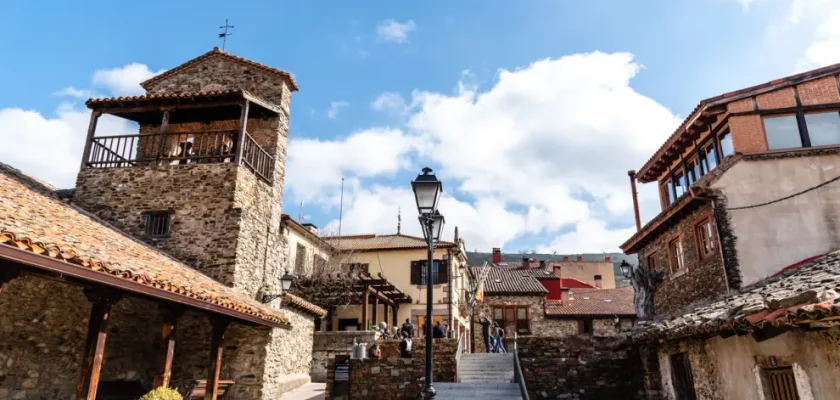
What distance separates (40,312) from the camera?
34.4 feet

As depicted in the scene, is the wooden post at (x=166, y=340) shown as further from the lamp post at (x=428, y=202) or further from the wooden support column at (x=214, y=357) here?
the lamp post at (x=428, y=202)

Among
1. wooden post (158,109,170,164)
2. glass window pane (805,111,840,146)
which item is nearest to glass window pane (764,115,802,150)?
glass window pane (805,111,840,146)

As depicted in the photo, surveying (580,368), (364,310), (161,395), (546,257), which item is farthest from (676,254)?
(546,257)

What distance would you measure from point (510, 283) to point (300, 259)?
16362mm

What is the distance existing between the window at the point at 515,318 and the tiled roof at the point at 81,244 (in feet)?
74.1

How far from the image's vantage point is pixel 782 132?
1379 centimetres

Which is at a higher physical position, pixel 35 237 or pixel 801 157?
pixel 801 157

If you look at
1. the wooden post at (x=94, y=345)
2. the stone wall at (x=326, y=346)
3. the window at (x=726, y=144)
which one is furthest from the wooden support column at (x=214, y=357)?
the window at (x=726, y=144)

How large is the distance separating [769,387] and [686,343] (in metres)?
3.50

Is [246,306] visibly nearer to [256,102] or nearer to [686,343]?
[256,102]

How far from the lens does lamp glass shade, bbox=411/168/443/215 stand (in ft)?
25.7

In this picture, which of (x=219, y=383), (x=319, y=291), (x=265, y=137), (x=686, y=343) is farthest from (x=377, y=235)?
(x=686, y=343)

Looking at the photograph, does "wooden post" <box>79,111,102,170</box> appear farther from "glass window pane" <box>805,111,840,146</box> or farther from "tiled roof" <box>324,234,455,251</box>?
"glass window pane" <box>805,111,840,146</box>

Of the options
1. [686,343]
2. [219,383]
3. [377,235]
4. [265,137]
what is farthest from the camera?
[377,235]
